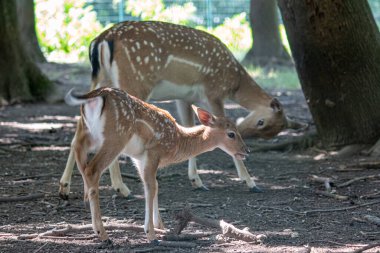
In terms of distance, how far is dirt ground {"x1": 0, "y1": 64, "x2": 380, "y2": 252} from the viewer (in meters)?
6.11

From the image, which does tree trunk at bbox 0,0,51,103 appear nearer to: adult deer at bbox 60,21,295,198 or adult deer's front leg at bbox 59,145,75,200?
adult deer at bbox 60,21,295,198

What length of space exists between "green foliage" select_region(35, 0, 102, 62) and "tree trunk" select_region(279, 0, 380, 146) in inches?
542

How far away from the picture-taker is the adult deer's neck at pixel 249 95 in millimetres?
9531

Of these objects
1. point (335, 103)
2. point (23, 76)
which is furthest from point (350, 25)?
point (23, 76)

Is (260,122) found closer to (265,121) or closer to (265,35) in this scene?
(265,121)

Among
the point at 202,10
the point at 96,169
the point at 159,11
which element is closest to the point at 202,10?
the point at 202,10

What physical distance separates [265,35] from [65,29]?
651 centimetres

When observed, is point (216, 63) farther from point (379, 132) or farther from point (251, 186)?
point (379, 132)

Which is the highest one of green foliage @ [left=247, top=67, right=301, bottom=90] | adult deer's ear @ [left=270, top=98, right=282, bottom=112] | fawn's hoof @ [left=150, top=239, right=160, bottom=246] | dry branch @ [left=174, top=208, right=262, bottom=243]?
adult deer's ear @ [left=270, top=98, right=282, bottom=112]

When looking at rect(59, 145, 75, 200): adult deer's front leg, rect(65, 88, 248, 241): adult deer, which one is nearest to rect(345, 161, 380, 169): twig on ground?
rect(65, 88, 248, 241): adult deer

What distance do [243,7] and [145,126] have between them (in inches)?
964

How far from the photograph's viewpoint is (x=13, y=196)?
309 inches

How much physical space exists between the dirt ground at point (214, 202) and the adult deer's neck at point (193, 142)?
0.56 metres

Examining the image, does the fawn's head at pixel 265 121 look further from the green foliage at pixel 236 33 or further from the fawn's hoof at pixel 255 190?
the green foliage at pixel 236 33
